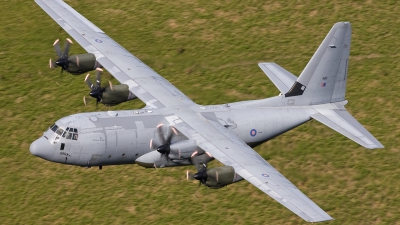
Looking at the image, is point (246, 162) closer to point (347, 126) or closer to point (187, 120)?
point (187, 120)

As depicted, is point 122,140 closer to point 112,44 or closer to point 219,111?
point 219,111

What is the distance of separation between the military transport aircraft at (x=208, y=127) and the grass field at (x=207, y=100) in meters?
4.47

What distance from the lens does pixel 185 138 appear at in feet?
161

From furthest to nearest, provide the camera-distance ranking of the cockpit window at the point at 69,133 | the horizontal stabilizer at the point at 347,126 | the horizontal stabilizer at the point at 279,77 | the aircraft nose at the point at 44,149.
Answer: the horizontal stabilizer at the point at 279,77, the horizontal stabilizer at the point at 347,126, the aircraft nose at the point at 44,149, the cockpit window at the point at 69,133

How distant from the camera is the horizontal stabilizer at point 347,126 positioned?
48.6m

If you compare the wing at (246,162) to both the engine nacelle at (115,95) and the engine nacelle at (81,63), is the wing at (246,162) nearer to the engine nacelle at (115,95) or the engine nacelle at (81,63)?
the engine nacelle at (115,95)

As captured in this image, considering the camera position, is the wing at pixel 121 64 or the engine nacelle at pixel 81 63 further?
the engine nacelle at pixel 81 63

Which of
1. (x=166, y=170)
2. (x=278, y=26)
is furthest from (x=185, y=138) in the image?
(x=278, y=26)

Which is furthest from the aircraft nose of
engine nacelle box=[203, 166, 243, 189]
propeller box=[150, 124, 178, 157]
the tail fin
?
the tail fin

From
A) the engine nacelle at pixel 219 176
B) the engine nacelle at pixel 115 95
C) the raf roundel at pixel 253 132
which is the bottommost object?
the engine nacelle at pixel 219 176

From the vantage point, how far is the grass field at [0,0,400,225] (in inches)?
2103

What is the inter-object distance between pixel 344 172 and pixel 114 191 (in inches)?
585

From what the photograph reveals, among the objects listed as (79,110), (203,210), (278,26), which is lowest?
(203,210)

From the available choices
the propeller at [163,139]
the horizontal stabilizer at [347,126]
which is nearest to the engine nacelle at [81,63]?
the propeller at [163,139]
